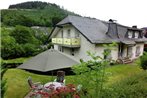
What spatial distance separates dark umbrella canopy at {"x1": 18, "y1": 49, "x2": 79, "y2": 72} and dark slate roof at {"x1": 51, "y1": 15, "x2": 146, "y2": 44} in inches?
481

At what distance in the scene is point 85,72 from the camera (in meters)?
8.63

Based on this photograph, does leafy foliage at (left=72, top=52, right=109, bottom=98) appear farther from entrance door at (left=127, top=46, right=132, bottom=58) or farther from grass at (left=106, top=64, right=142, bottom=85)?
entrance door at (left=127, top=46, right=132, bottom=58)

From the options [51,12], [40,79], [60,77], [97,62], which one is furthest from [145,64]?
[51,12]

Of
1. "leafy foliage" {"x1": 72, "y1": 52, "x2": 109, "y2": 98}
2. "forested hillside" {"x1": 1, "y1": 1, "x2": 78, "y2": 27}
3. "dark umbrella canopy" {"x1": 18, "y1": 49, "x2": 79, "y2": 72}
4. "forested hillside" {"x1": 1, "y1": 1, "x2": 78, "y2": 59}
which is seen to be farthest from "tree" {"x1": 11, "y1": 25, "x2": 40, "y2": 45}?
"leafy foliage" {"x1": 72, "y1": 52, "x2": 109, "y2": 98}

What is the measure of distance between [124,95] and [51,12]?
6817 cm

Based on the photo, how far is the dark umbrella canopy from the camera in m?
13.6

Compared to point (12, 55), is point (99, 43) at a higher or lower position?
higher

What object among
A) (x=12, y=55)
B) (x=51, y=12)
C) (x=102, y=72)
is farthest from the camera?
(x=51, y=12)

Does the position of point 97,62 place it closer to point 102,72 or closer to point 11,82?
point 102,72

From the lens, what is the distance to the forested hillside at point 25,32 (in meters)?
32.2

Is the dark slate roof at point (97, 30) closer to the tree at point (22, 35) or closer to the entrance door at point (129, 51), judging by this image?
the entrance door at point (129, 51)

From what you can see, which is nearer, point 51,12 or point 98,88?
point 98,88

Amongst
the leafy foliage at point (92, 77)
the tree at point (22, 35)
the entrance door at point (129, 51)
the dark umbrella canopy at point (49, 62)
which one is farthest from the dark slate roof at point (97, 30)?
the leafy foliage at point (92, 77)

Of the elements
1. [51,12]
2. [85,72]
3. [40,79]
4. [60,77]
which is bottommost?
[40,79]
